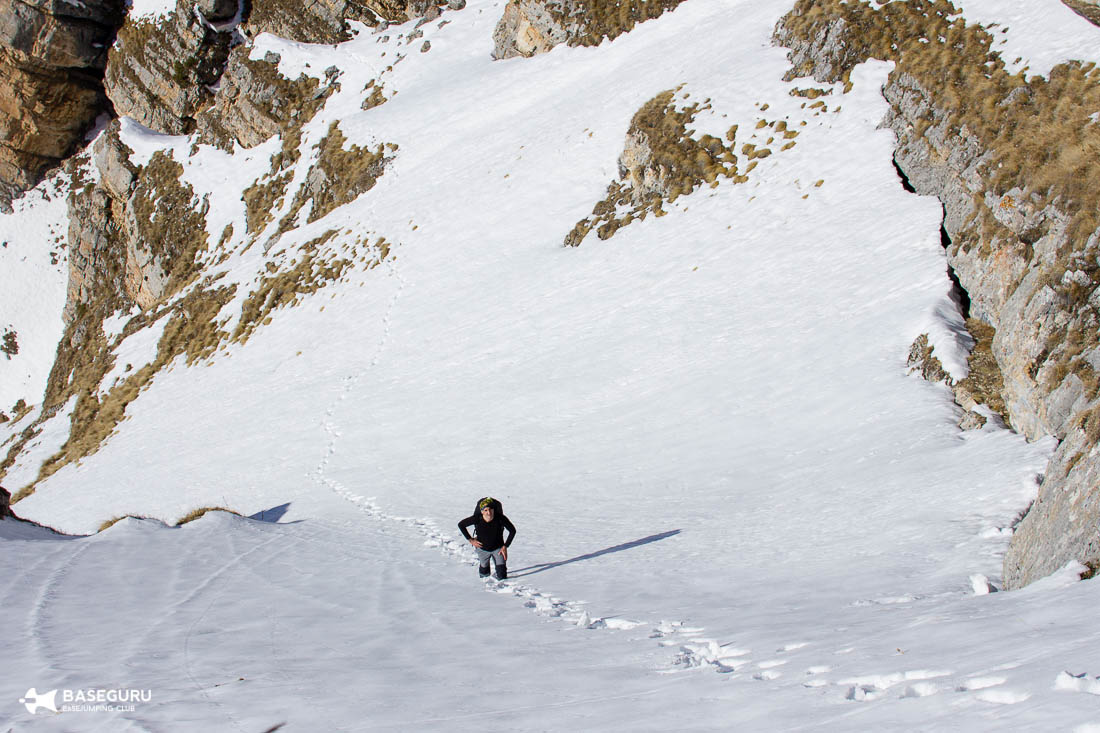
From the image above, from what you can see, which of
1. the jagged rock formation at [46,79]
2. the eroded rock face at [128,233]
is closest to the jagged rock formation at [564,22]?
the eroded rock face at [128,233]

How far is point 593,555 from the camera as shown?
11.0 metres

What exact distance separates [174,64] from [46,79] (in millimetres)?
12089

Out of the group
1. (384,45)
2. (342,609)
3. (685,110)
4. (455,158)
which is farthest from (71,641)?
(384,45)

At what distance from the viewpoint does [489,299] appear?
27.0m

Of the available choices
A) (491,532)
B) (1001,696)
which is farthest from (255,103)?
(1001,696)

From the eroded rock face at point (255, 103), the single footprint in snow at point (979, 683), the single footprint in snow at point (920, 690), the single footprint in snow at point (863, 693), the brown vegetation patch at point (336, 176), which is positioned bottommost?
the single footprint in snow at point (863, 693)

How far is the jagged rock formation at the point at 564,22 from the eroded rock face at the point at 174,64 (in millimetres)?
28509

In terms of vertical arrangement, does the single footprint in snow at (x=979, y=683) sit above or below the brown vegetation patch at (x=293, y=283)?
below

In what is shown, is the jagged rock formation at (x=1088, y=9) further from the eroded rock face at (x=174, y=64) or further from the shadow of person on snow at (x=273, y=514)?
the eroded rock face at (x=174, y=64)

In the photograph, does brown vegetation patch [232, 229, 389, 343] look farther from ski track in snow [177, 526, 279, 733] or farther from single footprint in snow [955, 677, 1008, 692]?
single footprint in snow [955, 677, 1008, 692]

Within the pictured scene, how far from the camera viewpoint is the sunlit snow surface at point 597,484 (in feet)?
18.4

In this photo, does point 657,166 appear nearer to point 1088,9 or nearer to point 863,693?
point 1088,9

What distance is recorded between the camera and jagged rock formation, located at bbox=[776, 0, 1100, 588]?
7242mm

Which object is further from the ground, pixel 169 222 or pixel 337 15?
pixel 337 15
